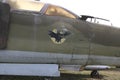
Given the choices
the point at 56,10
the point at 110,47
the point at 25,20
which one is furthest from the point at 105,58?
the point at 25,20

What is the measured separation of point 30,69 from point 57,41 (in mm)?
908

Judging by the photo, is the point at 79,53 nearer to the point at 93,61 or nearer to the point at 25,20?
the point at 93,61

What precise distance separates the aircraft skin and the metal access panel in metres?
0.12

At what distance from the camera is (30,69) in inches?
265

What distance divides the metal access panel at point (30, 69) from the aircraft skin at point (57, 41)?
0.12 meters

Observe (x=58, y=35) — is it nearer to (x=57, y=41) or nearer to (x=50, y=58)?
(x=57, y=41)

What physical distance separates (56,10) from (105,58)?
171 centimetres

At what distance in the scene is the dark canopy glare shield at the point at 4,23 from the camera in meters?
6.50

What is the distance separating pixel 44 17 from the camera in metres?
7.00

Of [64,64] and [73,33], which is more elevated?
[73,33]

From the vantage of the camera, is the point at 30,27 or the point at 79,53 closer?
the point at 30,27

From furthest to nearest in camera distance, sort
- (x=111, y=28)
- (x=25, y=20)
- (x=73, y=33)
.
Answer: (x=111, y=28)
(x=73, y=33)
(x=25, y=20)

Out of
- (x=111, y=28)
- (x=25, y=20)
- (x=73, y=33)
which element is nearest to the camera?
(x=25, y=20)

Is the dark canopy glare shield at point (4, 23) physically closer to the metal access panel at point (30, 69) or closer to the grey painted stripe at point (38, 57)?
the grey painted stripe at point (38, 57)
